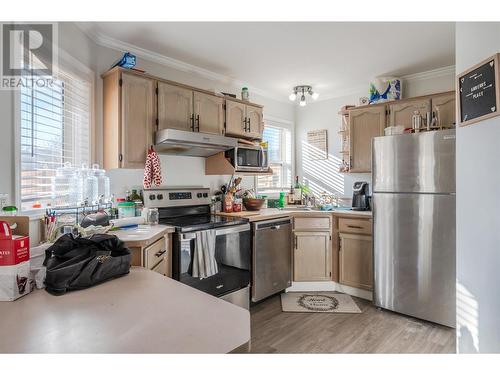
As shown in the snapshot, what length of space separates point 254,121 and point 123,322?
287 centimetres

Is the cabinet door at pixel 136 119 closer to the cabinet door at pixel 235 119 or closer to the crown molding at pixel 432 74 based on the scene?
the cabinet door at pixel 235 119

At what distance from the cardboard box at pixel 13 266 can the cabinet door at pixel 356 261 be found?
2763 millimetres

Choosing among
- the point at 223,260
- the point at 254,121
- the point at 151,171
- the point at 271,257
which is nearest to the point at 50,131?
the point at 151,171

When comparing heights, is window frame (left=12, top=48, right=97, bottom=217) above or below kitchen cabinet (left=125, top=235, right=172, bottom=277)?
above

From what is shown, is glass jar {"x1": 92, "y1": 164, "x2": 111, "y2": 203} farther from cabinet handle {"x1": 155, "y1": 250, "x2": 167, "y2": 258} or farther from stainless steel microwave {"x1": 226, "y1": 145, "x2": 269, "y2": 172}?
stainless steel microwave {"x1": 226, "y1": 145, "x2": 269, "y2": 172}

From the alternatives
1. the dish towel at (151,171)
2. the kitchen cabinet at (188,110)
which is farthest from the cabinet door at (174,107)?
the dish towel at (151,171)

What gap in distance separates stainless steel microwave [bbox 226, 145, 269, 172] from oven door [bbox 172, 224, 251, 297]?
666 millimetres

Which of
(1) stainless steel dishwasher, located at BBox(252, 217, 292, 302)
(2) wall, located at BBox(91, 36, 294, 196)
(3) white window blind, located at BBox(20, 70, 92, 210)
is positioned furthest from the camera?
(1) stainless steel dishwasher, located at BBox(252, 217, 292, 302)

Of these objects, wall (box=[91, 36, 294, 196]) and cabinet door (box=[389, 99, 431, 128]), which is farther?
cabinet door (box=[389, 99, 431, 128])

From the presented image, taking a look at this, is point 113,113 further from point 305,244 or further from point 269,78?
point 305,244

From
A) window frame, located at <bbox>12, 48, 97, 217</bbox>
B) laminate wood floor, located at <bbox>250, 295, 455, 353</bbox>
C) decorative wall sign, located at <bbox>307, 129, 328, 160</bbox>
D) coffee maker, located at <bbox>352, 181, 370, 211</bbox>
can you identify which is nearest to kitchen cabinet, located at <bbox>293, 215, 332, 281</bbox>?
coffee maker, located at <bbox>352, 181, 370, 211</bbox>

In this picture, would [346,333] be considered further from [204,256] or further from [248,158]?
[248,158]

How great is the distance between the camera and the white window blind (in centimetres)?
180
